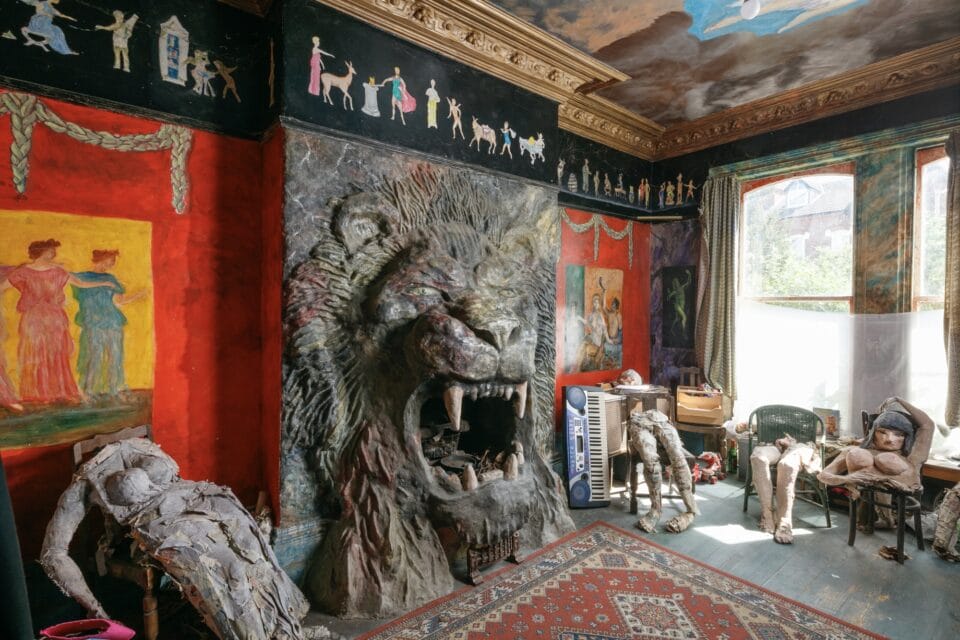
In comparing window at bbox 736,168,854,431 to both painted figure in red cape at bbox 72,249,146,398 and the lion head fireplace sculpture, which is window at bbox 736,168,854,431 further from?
painted figure in red cape at bbox 72,249,146,398

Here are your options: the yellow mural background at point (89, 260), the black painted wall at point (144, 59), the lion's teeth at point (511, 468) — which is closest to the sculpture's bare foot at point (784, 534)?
the lion's teeth at point (511, 468)

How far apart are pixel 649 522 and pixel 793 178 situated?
4137mm

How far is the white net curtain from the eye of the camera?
4.47m

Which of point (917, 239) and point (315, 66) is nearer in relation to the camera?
point (315, 66)

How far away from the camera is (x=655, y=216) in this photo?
6.27m

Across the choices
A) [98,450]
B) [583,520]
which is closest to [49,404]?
[98,450]

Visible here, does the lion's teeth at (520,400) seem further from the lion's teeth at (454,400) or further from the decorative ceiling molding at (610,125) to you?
the decorative ceiling molding at (610,125)

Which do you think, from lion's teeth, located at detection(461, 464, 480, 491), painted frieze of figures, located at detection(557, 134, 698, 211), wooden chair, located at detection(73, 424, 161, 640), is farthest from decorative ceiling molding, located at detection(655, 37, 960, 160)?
wooden chair, located at detection(73, 424, 161, 640)

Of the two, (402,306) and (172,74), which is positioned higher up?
(172,74)

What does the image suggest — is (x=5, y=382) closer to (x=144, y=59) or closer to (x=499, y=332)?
(x=144, y=59)

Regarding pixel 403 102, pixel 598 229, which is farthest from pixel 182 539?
pixel 598 229

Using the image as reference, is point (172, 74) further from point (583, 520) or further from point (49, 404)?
point (583, 520)

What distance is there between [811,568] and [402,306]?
3462mm

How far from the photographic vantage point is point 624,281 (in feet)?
20.0
